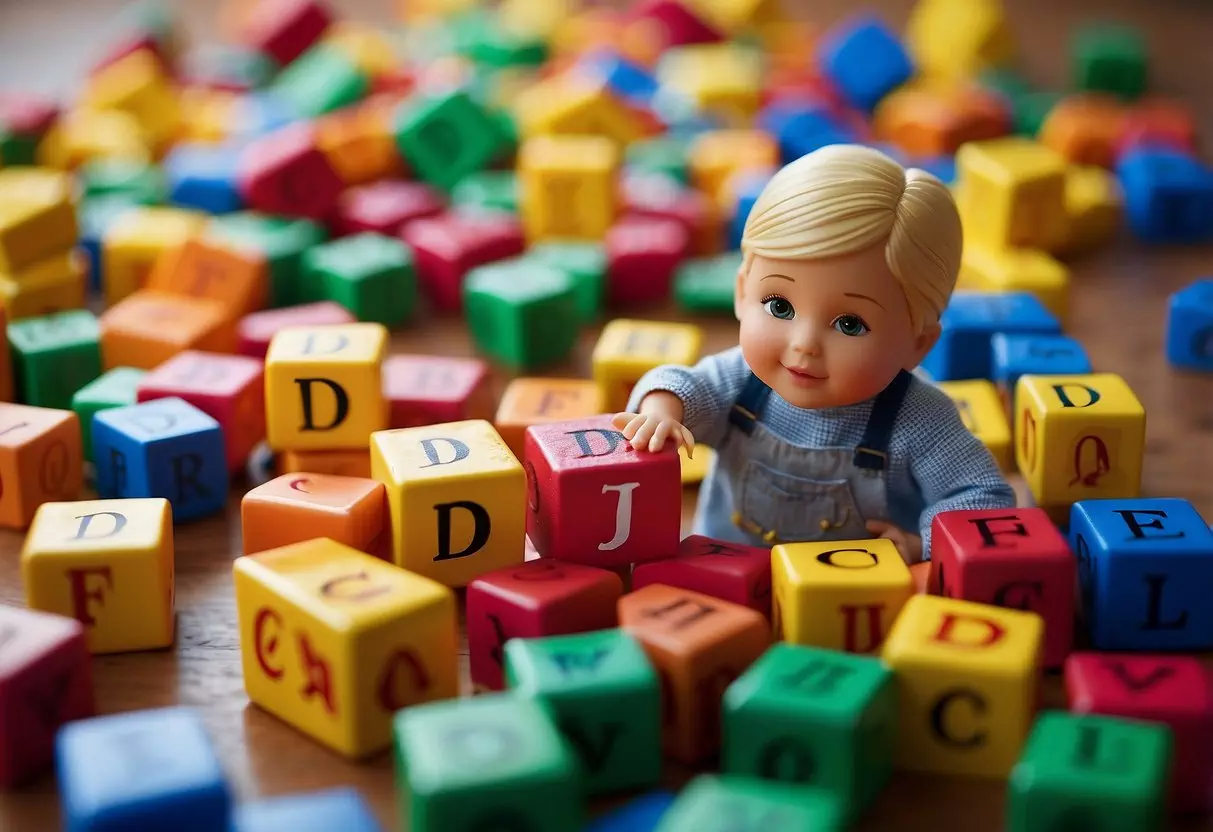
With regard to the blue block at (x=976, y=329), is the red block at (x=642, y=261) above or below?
above

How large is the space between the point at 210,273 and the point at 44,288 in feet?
0.75

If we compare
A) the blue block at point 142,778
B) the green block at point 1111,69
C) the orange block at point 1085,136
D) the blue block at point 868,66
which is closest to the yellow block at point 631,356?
the blue block at point 142,778

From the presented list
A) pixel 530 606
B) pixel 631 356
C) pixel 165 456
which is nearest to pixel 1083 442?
pixel 631 356

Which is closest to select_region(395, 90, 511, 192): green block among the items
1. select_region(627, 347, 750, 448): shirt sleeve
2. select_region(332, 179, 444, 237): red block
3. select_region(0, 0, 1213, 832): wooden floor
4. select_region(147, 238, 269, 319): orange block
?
select_region(332, 179, 444, 237): red block

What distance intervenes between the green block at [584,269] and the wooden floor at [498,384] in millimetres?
57

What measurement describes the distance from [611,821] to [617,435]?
19.8 inches

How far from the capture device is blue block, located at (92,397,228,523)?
167 cm

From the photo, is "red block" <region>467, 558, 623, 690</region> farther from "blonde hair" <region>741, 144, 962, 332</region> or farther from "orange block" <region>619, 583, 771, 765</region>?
"blonde hair" <region>741, 144, 962, 332</region>

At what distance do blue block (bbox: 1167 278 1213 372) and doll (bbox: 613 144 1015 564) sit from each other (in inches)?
26.1

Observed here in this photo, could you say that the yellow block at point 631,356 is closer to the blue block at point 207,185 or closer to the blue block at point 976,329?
the blue block at point 976,329

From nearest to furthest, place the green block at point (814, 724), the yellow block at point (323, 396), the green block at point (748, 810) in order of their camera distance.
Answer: the green block at point (748, 810), the green block at point (814, 724), the yellow block at point (323, 396)

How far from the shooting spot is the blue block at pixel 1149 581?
1415 millimetres

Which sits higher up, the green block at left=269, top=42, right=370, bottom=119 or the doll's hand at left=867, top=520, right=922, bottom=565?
the green block at left=269, top=42, right=370, bottom=119

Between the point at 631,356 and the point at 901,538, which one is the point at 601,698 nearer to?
the point at 901,538
